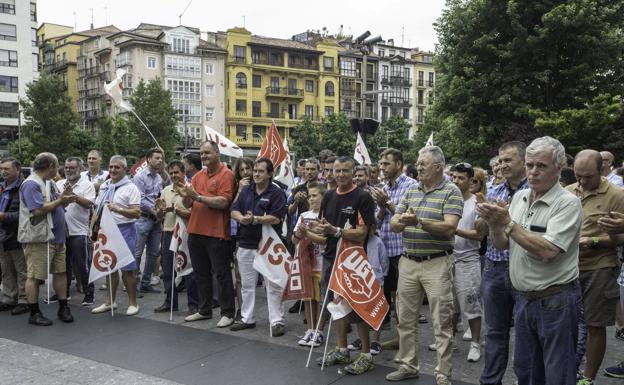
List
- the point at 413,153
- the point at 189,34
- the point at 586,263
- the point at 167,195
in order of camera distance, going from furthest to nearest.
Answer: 1. the point at 189,34
2. the point at 413,153
3. the point at 167,195
4. the point at 586,263

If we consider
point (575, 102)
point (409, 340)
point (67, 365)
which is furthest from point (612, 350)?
point (575, 102)

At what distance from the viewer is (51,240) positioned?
7.68 metres

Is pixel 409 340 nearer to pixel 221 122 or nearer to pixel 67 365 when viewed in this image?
pixel 67 365

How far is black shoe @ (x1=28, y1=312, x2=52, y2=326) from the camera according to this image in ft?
24.3

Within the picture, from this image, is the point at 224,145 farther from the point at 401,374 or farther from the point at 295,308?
the point at 401,374

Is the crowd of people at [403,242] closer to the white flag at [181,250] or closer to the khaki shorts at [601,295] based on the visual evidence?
the khaki shorts at [601,295]

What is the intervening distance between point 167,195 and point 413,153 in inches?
2133

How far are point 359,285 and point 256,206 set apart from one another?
1.93 m

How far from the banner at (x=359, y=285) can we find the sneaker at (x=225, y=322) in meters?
2.17

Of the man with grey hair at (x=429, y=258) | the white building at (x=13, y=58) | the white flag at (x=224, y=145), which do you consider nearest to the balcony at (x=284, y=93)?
the white building at (x=13, y=58)

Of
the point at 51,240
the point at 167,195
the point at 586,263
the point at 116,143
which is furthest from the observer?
the point at 116,143

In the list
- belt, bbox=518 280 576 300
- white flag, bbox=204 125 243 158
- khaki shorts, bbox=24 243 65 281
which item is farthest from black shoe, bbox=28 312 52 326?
belt, bbox=518 280 576 300

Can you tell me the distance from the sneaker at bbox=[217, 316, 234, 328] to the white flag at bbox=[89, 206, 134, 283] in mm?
1569

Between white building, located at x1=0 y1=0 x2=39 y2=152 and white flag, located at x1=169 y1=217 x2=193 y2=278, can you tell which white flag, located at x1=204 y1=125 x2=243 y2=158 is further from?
white building, located at x1=0 y1=0 x2=39 y2=152
